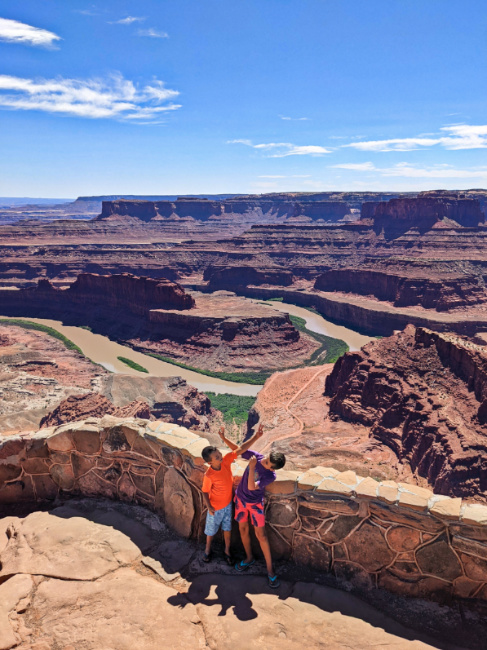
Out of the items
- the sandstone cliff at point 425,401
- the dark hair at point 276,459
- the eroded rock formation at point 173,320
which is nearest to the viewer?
the dark hair at point 276,459

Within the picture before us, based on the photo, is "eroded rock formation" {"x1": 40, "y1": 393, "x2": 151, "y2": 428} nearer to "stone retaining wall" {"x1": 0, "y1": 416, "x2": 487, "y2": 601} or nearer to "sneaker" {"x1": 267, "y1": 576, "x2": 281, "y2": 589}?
"stone retaining wall" {"x1": 0, "y1": 416, "x2": 487, "y2": 601}

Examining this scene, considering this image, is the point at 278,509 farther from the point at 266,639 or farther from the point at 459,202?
the point at 459,202

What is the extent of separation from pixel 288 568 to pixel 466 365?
25.3 metres

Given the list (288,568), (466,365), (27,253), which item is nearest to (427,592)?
(288,568)

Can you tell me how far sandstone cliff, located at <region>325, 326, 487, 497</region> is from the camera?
73.5ft

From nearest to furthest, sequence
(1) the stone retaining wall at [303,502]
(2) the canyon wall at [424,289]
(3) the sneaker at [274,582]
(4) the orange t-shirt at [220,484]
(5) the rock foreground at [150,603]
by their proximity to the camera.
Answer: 1. (5) the rock foreground at [150,603]
2. (1) the stone retaining wall at [303,502]
3. (3) the sneaker at [274,582]
4. (4) the orange t-shirt at [220,484]
5. (2) the canyon wall at [424,289]

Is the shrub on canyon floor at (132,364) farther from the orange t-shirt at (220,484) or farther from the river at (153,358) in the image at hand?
the orange t-shirt at (220,484)

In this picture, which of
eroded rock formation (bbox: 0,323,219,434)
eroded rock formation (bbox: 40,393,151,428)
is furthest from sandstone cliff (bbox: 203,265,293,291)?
eroded rock formation (bbox: 40,393,151,428)

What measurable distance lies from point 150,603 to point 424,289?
81.8 m

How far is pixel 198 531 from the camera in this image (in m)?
8.13

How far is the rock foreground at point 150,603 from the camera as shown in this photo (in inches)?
232

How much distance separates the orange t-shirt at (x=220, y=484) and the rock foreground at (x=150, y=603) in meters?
0.98

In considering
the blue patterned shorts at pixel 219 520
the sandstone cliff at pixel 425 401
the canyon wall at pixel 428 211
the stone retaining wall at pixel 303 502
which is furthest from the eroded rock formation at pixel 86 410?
the canyon wall at pixel 428 211

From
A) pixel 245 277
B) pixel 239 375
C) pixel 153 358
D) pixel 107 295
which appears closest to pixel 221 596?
pixel 239 375
